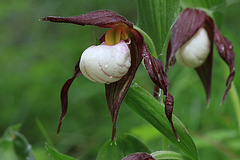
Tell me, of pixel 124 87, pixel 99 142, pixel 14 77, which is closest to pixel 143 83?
pixel 99 142

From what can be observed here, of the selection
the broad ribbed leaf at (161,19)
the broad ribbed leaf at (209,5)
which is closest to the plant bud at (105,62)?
the broad ribbed leaf at (161,19)

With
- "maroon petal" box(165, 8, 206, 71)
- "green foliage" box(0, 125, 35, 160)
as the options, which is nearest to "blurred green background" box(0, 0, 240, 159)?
"green foliage" box(0, 125, 35, 160)

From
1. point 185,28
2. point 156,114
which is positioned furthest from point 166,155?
point 185,28

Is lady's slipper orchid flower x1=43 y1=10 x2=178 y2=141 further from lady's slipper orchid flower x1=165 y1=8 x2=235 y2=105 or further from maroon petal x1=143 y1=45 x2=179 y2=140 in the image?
lady's slipper orchid flower x1=165 y1=8 x2=235 y2=105

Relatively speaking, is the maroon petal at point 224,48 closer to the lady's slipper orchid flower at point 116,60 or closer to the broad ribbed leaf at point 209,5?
the broad ribbed leaf at point 209,5

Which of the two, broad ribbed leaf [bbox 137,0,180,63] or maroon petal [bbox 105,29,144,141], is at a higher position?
broad ribbed leaf [bbox 137,0,180,63]

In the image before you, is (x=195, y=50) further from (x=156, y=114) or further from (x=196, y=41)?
(x=156, y=114)

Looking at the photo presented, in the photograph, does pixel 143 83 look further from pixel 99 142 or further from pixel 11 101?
pixel 11 101
